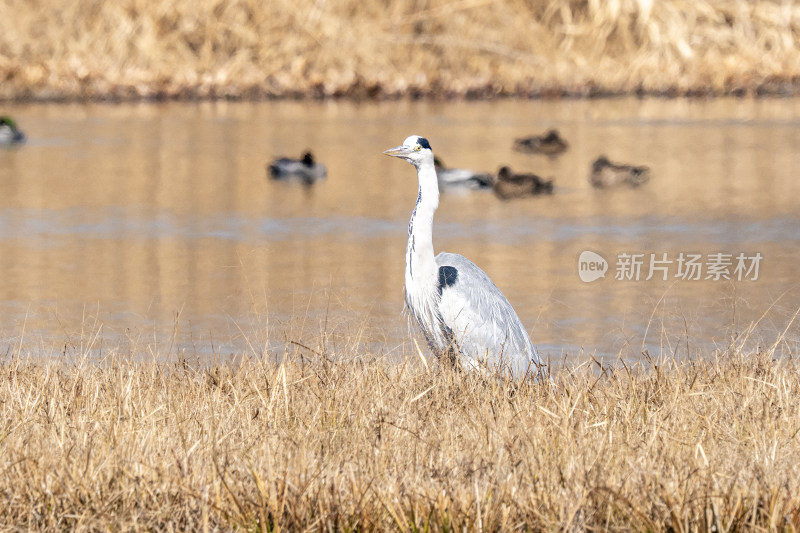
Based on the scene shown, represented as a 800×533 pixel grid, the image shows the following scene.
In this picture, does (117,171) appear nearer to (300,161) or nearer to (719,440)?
(300,161)

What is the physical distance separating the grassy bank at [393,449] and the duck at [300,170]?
1283 cm

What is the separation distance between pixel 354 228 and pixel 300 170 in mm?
4889

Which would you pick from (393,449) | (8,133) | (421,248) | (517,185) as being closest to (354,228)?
(517,185)

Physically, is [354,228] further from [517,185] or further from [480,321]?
[480,321]

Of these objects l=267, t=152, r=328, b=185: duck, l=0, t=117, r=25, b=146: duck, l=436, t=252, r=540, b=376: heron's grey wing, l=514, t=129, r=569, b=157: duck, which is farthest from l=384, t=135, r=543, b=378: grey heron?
l=0, t=117, r=25, b=146: duck

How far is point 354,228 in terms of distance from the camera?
15336 millimetres

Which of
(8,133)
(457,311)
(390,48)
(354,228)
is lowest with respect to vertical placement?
(8,133)

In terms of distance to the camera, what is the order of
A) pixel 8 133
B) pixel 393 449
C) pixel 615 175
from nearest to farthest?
pixel 393 449
pixel 615 175
pixel 8 133

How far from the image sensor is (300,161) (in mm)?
20203

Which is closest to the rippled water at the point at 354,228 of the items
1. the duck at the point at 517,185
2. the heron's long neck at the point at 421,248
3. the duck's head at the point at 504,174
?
the duck at the point at 517,185

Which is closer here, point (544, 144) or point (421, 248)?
point (421, 248)

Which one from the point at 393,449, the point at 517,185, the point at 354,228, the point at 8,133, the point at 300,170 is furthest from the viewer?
the point at 8,133

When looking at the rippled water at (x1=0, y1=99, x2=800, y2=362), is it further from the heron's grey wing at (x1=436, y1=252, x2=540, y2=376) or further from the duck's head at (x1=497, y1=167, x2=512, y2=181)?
the heron's grey wing at (x1=436, y1=252, x2=540, y2=376)

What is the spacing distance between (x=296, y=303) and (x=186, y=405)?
3.88 m
